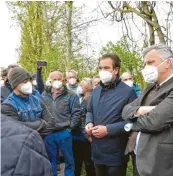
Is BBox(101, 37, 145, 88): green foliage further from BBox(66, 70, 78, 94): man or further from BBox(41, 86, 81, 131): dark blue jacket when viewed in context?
BBox(41, 86, 81, 131): dark blue jacket

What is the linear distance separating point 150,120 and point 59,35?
14.0 metres

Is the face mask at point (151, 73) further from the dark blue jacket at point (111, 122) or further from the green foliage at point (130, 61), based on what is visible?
the green foliage at point (130, 61)

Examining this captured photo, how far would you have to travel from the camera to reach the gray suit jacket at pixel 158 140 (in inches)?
109

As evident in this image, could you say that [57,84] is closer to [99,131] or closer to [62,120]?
[62,120]

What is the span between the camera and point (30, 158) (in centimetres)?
113

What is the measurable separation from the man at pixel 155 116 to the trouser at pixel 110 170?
2.42ft

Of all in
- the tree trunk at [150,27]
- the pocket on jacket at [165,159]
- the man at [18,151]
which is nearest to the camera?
the man at [18,151]

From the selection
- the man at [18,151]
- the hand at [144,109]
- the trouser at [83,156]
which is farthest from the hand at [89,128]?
the man at [18,151]

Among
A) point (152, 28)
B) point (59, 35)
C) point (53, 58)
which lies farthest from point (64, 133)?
point (59, 35)

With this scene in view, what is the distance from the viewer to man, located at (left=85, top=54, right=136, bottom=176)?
3.70 metres

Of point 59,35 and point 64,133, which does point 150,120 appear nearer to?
point 64,133

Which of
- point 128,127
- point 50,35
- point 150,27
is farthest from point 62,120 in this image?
point 50,35

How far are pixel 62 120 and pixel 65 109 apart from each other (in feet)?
0.53

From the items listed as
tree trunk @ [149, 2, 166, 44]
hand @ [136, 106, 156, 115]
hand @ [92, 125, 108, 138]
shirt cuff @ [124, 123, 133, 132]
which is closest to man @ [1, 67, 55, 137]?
hand @ [92, 125, 108, 138]
